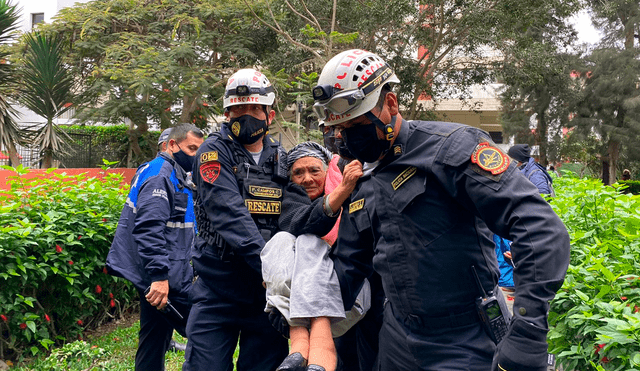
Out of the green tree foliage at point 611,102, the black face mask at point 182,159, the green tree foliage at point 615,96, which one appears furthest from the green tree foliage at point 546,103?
the black face mask at point 182,159

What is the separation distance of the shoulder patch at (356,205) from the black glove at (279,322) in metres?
0.60

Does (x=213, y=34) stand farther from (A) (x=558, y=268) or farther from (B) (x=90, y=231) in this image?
(A) (x=558, y=268)

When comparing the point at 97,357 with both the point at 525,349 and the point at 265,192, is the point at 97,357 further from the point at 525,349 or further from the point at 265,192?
the point at 525,349

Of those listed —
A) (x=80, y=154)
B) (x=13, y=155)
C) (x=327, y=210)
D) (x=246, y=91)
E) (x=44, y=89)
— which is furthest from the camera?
(x=80, y=154)

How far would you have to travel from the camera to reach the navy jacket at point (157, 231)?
4594mm

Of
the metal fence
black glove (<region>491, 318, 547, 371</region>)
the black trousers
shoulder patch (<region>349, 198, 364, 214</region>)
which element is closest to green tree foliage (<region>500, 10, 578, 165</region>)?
the metal fence

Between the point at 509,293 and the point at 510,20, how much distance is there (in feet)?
40.9

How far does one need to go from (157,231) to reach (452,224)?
2.94 metres

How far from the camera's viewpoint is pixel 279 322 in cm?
285

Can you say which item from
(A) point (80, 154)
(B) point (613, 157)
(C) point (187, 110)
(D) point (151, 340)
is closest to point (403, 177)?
(D) point (151, 340)

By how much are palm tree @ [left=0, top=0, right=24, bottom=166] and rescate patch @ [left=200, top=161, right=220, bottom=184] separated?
10680mm

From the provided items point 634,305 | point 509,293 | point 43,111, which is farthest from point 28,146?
point 634,305

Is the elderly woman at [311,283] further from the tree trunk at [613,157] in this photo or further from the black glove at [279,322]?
the tree trunk at [613,157]

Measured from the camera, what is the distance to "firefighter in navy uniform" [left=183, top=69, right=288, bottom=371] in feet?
11.8
